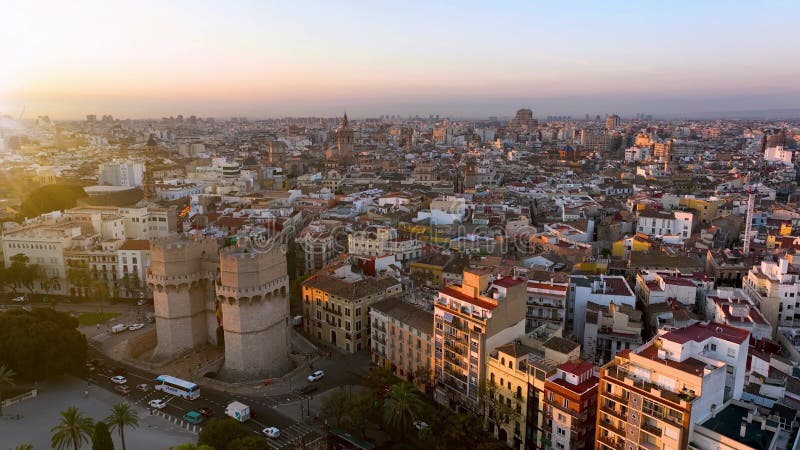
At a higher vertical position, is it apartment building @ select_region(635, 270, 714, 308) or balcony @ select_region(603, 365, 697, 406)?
balcony @ select_region(603, 365, 697, 406)

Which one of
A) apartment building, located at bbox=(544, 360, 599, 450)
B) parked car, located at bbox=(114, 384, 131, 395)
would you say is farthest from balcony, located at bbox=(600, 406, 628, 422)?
parked car, located at bbox=(114, 384, 131, 395)

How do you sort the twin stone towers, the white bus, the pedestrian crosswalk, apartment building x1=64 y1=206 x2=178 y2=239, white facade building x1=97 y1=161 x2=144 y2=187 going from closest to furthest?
the pedestrian crosswalk < the white bus < the twin stone towers < apartment building x1=64 y1=206 x2=178 y2=239 < white facade building x1=97 y1=161 x2=144 y2=187

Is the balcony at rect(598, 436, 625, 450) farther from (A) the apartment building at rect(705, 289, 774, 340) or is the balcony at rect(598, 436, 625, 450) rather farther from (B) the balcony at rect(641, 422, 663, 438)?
(A) the apartment building at rect(705, 289, 774, 340)

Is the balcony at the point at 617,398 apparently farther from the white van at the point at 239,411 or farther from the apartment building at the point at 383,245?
the apartment building at the point at 383,245

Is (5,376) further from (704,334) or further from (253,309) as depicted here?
(704,334)

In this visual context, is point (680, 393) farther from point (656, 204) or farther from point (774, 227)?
point (656, 204)

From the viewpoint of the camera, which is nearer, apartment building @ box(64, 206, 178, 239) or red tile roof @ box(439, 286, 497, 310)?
red tile roof @ box(439, 286, 497, 310)

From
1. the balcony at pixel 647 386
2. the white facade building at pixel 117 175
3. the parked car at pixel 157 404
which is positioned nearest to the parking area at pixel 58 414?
the parked car at pixel 157 404
